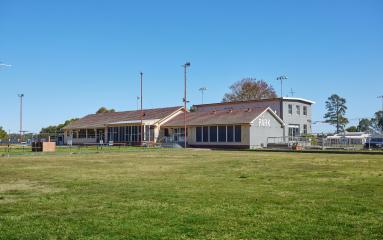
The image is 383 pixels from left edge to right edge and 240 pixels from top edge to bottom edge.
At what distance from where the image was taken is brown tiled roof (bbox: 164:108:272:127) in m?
55.1

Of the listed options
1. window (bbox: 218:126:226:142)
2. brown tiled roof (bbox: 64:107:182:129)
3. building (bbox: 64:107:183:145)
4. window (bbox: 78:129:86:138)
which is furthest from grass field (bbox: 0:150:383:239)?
window (bbox: 78:129:86:138)

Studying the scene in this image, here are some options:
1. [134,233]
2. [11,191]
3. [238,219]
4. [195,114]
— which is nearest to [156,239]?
[134,233]

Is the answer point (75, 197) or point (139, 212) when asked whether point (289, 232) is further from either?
point (75, 197)

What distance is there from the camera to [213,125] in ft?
187

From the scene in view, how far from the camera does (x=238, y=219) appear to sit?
776 centimetres

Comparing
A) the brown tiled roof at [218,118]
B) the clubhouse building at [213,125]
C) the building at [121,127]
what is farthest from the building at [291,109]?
the building at [121,127]

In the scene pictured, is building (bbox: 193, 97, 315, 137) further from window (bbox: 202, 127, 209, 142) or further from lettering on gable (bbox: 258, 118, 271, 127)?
window (bbox: 202, 127, 209, 142)

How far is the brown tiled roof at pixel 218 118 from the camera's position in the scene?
55.1 metres

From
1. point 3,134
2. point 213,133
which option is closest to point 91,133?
point 3,134

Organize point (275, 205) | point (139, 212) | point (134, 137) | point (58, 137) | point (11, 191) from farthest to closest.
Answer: point (58, 137) → point (134, 137) → point (11, 191) → point (275, 205) → point (139, 212)

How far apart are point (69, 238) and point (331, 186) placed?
808cm

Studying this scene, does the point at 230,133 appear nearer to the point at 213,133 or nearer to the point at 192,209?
the point at 213,133

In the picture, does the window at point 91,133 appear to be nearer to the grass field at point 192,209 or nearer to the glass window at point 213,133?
the glass window at point 213,133

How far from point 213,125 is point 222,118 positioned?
6.14ft
